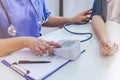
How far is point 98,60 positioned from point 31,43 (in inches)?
Answer: 11.0

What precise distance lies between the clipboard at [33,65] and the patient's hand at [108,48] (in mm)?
161

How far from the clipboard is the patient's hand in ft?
0.53

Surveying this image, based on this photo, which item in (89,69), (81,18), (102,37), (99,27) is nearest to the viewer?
(89,69)

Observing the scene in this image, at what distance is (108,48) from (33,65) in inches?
12.4

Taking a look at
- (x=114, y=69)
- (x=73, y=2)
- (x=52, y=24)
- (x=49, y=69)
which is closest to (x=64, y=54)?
(x=49, y=69)

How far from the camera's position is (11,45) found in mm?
898

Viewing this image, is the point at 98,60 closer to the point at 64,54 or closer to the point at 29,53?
the point at 64,54

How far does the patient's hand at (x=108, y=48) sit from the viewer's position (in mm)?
873

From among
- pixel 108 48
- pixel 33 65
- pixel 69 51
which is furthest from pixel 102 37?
pixel 33 65

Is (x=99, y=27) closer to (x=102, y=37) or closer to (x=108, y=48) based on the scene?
(x=102, y=37)

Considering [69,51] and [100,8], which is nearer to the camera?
[69,51]

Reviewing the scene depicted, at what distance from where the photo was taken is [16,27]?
1046 millimetres

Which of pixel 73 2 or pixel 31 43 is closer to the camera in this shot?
pixel 31 43

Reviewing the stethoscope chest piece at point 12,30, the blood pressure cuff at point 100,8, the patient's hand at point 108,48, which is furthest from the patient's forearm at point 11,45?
the blood pressure cuff at point 100,8
